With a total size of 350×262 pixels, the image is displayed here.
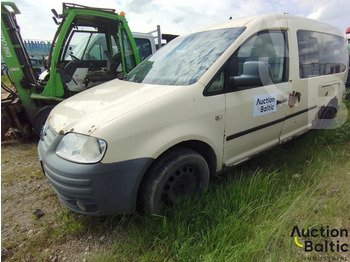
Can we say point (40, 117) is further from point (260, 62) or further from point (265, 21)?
point (265, 21)

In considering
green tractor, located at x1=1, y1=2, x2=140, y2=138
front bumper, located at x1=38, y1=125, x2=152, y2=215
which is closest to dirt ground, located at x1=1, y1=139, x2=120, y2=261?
front bumper, located at x1=38, y1=125, x2=152, y2=215

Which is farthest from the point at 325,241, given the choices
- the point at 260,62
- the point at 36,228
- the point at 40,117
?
the point at 40,117

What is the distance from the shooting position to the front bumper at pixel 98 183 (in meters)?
1.64

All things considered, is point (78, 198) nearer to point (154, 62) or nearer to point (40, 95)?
point (154, 62)

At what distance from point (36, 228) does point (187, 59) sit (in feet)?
7.22

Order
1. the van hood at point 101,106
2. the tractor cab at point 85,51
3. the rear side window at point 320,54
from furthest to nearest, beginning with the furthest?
1. the tractor cab at point 85,51
2. the rear side window at point 320,54
3. the van hood at point 101,106

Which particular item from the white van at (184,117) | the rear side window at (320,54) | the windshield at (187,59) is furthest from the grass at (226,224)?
the rear side window at (320,54)

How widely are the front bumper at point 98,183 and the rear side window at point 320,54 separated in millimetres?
2470

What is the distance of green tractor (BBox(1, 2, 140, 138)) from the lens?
162 inches

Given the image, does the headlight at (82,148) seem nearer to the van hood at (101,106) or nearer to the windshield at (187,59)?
the van hood at (101,106)

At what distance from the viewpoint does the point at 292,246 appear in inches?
68.7

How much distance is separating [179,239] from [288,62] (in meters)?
2.31

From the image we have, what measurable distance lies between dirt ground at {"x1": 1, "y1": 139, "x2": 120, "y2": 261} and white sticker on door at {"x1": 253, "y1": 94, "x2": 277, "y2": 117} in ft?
6.20

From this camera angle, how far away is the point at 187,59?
2398 millimetres
